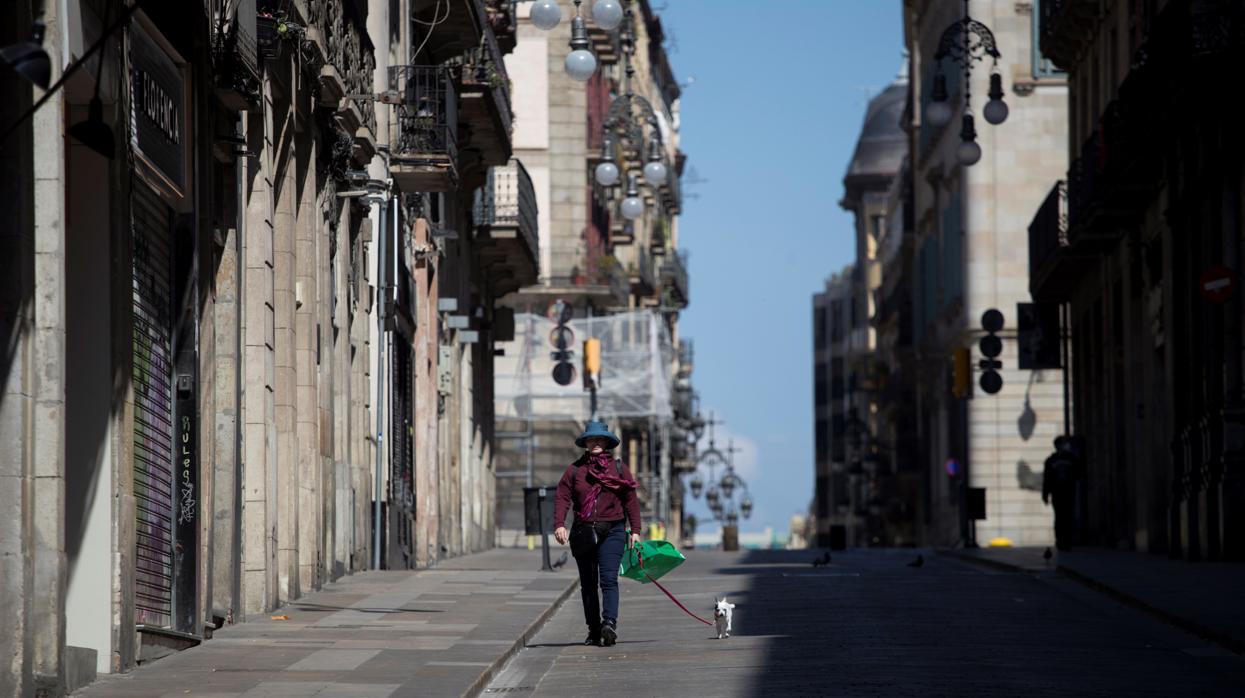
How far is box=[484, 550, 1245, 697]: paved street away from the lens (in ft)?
44.4

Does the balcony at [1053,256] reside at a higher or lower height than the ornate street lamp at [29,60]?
higher

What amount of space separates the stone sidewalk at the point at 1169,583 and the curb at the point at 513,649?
14.9 feet

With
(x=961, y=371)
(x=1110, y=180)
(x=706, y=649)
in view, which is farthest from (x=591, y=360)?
(x=706, y=649)

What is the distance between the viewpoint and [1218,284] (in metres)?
29.4

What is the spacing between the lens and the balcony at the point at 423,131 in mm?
30719

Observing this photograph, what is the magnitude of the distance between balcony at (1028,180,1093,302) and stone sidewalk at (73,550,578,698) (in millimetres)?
21830

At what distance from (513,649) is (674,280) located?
70.3m

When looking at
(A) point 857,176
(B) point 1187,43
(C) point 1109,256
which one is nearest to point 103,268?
(B) point 1187,43

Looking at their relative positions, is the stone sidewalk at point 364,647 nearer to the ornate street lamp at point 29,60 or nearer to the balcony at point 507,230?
the ornate street lamp at point 29,60

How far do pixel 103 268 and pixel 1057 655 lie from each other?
622cm

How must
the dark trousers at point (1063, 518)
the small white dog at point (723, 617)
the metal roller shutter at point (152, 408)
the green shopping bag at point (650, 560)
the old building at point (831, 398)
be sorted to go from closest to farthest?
the metal roller shutter at point (152, 408), the small white dog at point (723, 617), the green shopping bag at point (650, 560), the dark trousers at point (1063, 518), the old building at point (831, 398)

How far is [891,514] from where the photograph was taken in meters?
86.6

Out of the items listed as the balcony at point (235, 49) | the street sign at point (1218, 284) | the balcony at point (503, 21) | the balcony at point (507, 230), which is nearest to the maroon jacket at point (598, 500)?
the balcony at point (235, 49)

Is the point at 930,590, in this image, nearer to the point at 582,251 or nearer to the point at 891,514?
the point at 582,251
